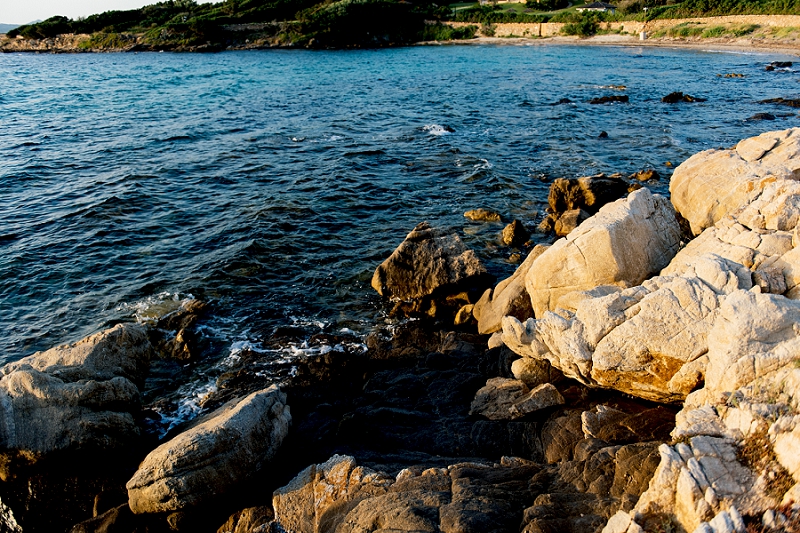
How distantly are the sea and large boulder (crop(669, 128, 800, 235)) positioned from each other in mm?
5523

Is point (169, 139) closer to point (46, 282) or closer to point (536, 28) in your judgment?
point (46, 282)

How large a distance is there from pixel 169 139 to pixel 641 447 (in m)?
35.6

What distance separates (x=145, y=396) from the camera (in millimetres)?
13625

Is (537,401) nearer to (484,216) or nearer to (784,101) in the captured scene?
(484,216)

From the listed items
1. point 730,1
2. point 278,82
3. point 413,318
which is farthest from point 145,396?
point 730,1

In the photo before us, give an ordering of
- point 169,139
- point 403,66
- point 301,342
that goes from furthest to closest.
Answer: point 403,66 → point 169,139 → point 301,342

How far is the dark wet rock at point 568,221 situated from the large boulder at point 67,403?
16.2 meters

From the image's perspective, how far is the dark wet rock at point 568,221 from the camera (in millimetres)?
20766

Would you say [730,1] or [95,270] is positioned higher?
[730,1]

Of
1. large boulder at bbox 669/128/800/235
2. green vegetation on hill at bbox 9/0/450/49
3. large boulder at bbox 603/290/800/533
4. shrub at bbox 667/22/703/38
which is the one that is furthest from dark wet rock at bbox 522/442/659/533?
green vegetation on hill at bbox 9/0/450/49

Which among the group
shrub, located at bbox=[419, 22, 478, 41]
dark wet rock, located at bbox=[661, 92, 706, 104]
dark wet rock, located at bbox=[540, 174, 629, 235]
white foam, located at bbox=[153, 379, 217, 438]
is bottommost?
white foam, located at bbox=[153, 379, 217, 438]

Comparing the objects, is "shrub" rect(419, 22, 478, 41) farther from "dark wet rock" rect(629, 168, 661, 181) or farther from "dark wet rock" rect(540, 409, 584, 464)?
"dark wet rock" rect(540, 409, 584, 464)

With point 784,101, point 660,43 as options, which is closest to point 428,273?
point 784,101

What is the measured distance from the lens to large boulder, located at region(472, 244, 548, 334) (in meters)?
14.5
